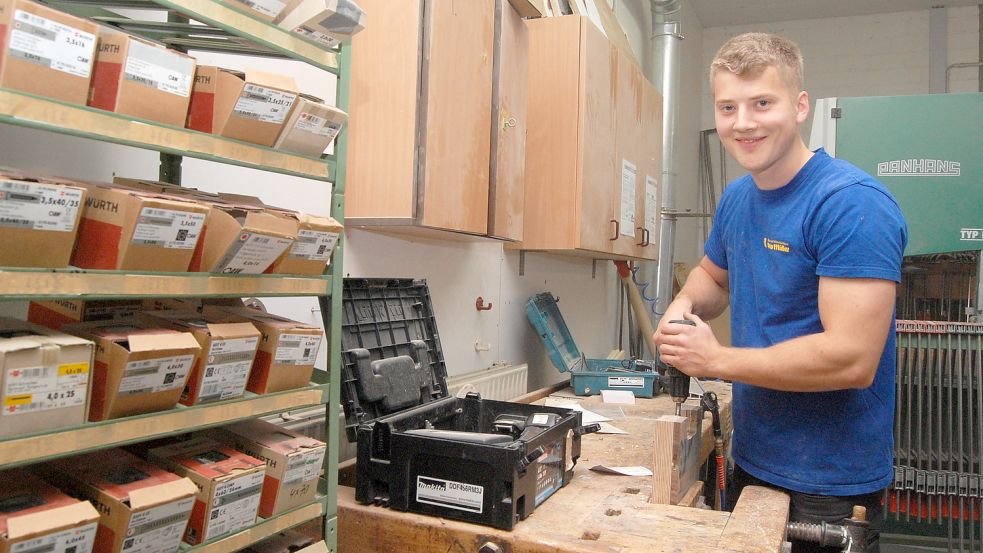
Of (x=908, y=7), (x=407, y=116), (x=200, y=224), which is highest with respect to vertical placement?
(x=908, y=7)

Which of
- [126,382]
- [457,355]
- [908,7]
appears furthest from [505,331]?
[908,7]

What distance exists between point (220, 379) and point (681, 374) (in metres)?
0.98

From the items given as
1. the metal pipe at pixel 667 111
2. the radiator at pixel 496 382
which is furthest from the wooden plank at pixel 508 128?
the metal pipe at pixel 667 111

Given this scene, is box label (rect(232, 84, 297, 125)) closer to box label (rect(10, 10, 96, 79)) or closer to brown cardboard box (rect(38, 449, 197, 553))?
box label (rect(10, 10, 96, 79))

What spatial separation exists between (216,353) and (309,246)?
22 cm

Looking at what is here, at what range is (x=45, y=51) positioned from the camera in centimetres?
72

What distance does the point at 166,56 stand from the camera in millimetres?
853

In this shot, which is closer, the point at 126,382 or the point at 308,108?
the point at 126,382

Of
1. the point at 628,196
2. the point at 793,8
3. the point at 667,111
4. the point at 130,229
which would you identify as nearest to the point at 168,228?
A: the point at 130,229

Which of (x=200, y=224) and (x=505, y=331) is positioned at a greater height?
(x=200, y=224)

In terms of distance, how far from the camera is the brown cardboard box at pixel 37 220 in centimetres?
70

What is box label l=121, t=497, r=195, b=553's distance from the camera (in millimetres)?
795

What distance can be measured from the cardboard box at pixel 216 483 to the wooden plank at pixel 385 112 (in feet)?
2.44

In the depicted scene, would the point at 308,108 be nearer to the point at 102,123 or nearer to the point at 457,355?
the point at 102,123
